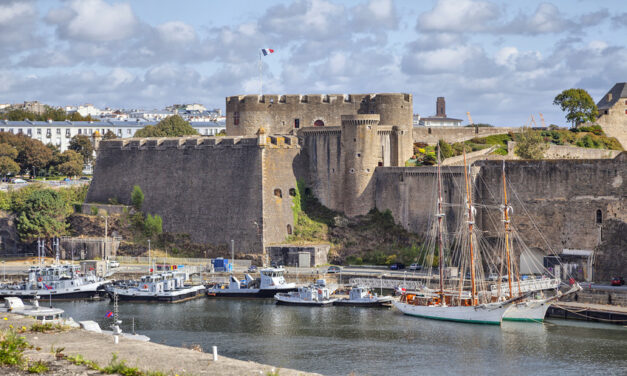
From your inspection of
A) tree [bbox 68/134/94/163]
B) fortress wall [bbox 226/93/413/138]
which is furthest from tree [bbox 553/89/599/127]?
tree [bbox 68/134/94/163]

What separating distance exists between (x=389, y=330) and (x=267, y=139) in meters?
16.7

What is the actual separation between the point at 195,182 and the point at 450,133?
52.6 feet

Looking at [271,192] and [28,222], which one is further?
[28,222]

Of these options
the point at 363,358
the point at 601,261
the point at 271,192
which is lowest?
the point at 363,358

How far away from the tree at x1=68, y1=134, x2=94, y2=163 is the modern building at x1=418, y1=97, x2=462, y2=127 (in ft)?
90.9

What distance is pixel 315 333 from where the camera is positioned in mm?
38000

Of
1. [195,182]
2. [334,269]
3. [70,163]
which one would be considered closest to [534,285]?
[334,269]

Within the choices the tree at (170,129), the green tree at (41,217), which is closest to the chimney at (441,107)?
the tree at (170,129)

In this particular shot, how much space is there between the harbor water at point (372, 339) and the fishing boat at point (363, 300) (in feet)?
1.82

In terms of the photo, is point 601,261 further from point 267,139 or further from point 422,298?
point 267,139

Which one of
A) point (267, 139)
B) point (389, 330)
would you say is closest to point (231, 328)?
point (389, 330)

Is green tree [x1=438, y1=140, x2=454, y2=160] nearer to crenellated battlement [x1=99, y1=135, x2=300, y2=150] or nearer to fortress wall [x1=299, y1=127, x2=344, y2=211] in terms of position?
fortress wall [x1=299, y1=127, x2=344, y2=211]

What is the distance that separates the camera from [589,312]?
39.7 m

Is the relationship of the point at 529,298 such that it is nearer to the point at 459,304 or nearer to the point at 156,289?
the point at 459,304
